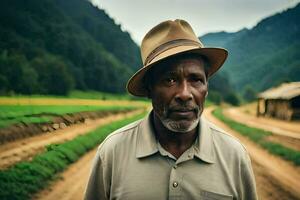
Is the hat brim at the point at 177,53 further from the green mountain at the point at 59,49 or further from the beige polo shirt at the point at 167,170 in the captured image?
the green mountain at the point at 59,49

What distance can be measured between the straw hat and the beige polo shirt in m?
0.48

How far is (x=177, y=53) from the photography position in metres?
2.39

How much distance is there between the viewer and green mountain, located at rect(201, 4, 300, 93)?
17.1 metres

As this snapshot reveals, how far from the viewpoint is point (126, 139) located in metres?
2.45

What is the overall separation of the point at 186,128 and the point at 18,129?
10332 millimetres

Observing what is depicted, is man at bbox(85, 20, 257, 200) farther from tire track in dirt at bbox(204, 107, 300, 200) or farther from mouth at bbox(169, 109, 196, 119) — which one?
tire track in dirt at bbox(204, 107, 300, 200)

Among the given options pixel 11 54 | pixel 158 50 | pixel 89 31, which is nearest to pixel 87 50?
pixel 89 31

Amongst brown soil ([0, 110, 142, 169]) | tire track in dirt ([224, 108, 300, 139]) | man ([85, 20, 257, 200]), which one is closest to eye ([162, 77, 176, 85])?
man ([85, 20, 257, 200])

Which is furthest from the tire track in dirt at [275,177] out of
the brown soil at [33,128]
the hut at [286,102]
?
the hut at [286,102]

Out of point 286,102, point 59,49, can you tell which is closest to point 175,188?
point 286,102

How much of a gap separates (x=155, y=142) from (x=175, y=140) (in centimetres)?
18

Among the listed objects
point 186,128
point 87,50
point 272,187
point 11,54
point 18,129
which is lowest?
point 272,187

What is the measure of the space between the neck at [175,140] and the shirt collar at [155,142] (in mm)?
83

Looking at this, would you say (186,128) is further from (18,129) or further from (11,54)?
(11,54)
